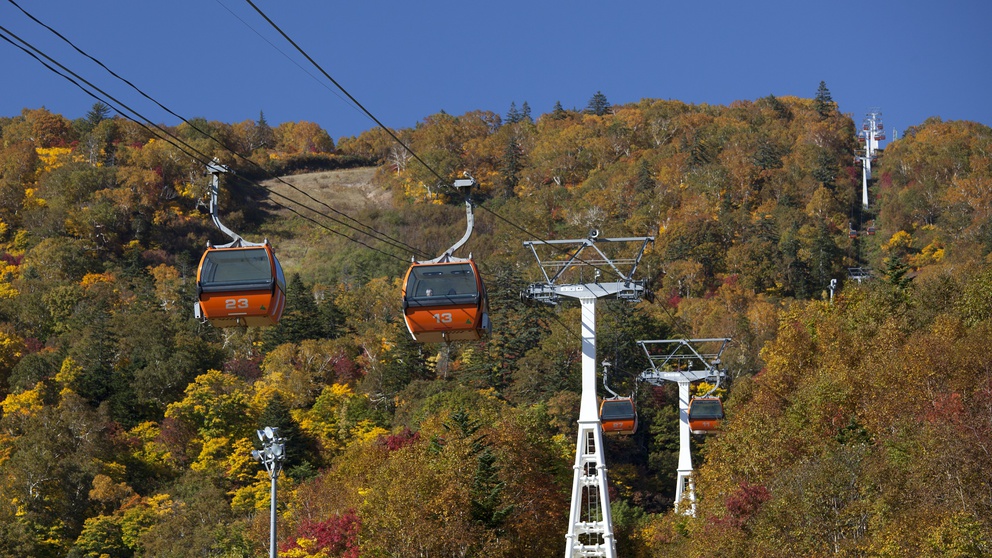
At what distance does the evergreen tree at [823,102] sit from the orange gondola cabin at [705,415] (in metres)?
88.4

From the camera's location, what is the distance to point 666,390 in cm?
6906

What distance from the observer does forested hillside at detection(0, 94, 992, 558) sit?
38594mm

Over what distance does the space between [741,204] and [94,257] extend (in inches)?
1691

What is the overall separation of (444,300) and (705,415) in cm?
2621

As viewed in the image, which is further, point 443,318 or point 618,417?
point 618,417

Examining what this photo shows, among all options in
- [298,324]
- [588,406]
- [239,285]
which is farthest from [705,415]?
[298,324]

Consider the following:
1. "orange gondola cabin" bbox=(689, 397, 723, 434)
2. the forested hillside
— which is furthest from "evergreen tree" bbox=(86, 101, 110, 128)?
"orange gondola cabin" bbox=(689, 397, 723, 434)

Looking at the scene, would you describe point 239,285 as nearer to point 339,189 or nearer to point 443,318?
point 443,318

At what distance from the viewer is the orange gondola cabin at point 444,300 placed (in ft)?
72.4

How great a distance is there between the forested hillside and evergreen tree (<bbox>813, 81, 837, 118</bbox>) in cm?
35

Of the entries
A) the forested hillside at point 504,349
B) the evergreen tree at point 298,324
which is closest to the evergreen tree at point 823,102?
the forested hillside at point 504,349

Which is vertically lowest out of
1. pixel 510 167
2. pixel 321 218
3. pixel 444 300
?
pixel 444 300

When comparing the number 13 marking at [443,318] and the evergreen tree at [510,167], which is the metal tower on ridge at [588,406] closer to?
the number 13 marking at [443,318]

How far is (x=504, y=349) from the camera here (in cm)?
6931
